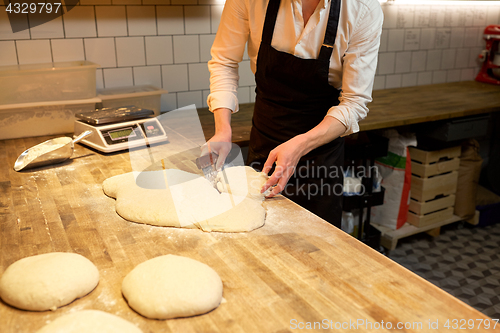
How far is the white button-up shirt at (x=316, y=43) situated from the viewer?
52.5 inches

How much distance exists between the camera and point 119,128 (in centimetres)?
165

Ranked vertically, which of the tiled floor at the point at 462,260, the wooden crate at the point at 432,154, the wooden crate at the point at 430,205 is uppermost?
the wooden crate at the point at 432,154

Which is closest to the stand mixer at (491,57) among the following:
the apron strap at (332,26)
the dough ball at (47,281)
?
the apron strap at (332,26)

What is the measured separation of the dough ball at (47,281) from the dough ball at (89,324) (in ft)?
0.23

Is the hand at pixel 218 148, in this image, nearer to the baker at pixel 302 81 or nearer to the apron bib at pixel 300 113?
the baker at pixel 302 81

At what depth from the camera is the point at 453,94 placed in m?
2.85

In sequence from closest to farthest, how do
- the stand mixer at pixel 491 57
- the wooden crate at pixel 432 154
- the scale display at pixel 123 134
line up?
the scale display at pixel 123 134, the wooden crate at pixel 432 154, the stand mixer at pixel 491 57

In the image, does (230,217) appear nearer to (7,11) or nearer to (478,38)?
(7,11)

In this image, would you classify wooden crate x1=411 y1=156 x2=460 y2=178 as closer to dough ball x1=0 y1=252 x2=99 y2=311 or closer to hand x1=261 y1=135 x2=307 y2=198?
hand x1=261 y1=135 x2=307 y2=198

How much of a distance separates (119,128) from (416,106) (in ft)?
5.74

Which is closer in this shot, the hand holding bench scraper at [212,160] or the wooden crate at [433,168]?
the hand holding bench scraper at [212,160]

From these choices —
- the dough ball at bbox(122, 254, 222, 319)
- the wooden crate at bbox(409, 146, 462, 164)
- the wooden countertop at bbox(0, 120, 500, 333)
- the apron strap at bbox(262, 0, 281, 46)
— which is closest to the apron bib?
the apron strap at bbox(262, 0, 281, 46)

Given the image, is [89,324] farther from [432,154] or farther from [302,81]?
[432,154]

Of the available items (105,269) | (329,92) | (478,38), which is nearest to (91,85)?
(329,92)
